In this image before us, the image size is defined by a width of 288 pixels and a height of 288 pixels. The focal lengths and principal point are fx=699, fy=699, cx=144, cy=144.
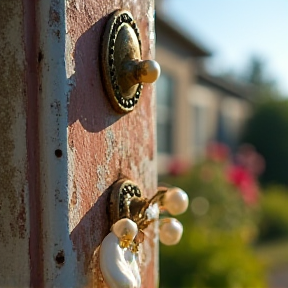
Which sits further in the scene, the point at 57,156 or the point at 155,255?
the point at 155,255

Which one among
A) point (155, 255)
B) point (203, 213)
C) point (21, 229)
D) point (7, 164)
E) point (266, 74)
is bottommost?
point (203, 213)

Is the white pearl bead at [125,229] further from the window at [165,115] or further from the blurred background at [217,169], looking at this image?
the window at [165,115]

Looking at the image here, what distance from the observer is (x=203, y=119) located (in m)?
15.5

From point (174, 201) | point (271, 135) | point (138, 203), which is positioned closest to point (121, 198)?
point (138, 203)

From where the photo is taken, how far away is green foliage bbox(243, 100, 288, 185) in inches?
669

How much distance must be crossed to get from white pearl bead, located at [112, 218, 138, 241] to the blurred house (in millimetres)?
8348

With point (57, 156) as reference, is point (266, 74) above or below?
above

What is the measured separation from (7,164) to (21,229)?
0.37 feet

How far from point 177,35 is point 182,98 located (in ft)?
4.76

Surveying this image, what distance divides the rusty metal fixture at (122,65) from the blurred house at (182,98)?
8256 mm

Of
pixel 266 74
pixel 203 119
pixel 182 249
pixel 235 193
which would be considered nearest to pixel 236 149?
pixel 203 119

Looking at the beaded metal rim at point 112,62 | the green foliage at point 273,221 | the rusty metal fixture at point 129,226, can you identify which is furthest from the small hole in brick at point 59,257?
the green foliage at point 273,221

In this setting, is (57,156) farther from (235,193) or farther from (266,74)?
(266,74)

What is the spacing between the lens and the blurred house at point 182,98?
1161 centimetres
